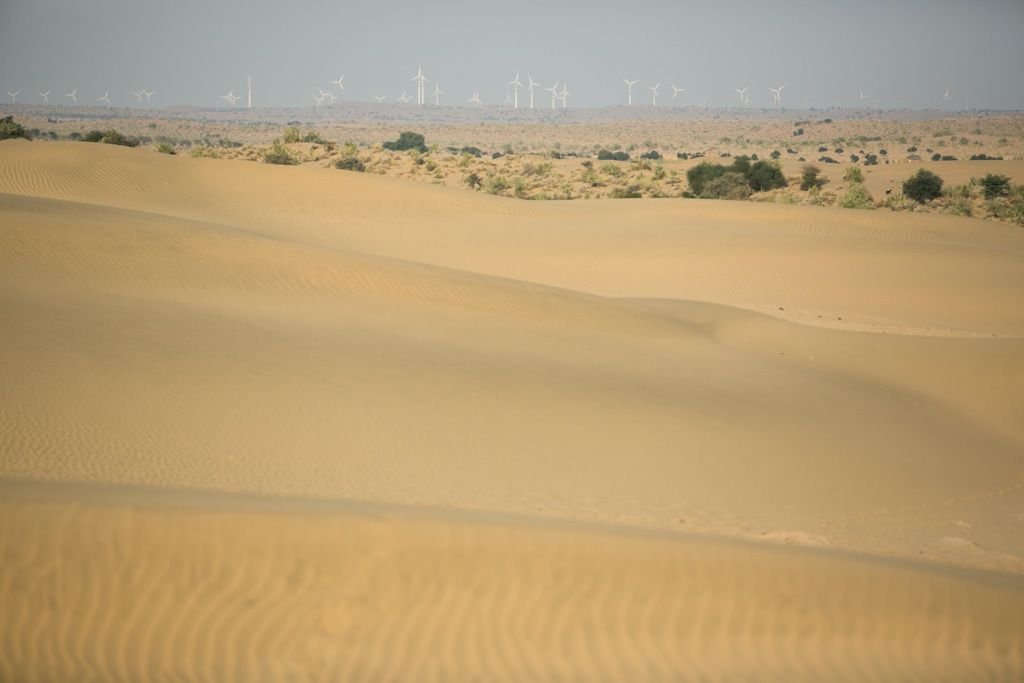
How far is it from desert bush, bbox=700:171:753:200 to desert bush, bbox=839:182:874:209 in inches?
177

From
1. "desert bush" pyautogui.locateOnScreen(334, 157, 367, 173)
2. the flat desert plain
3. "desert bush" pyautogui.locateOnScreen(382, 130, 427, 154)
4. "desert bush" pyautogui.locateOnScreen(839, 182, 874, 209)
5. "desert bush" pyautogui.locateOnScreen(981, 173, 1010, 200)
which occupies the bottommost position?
the flat desert plain

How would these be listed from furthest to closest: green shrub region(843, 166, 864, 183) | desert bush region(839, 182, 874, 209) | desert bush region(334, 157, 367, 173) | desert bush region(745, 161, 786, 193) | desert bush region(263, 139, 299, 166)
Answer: desert bush region(334, 157, 367, 173), desert bush region(263, 139, 299, 166), green shrub region(843, 166, 864, 183), desert bush region(745, 161, 786, 193), desert bush region(839, 182, 874, 209)

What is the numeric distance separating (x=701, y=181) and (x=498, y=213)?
15.2 m

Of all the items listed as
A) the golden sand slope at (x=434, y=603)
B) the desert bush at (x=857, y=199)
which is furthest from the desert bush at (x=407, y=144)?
the golden sand slope at (x=434, y=603)

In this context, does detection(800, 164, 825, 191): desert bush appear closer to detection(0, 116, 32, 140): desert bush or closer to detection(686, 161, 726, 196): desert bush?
detection(686, 161, 726, 196): desert bush

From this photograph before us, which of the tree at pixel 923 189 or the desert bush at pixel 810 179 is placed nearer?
the tree at pixel 923 189

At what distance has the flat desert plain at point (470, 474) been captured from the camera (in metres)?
7.14

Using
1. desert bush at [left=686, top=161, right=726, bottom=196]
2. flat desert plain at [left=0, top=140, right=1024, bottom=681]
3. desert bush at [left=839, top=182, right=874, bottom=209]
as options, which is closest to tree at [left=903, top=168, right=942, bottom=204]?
desert bush at [left=839, top=182, right=874, bottom=209]

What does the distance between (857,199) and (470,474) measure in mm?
37220

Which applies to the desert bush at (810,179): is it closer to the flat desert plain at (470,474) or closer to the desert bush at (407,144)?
the flat desert plain at (470,474)

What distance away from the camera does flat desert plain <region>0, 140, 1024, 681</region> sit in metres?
7.14

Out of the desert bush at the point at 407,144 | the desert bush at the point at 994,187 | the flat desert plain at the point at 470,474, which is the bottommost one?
the flat desert plain at the point at 470,474

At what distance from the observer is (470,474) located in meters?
11.0

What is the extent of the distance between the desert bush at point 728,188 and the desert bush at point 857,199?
4.50 meters
